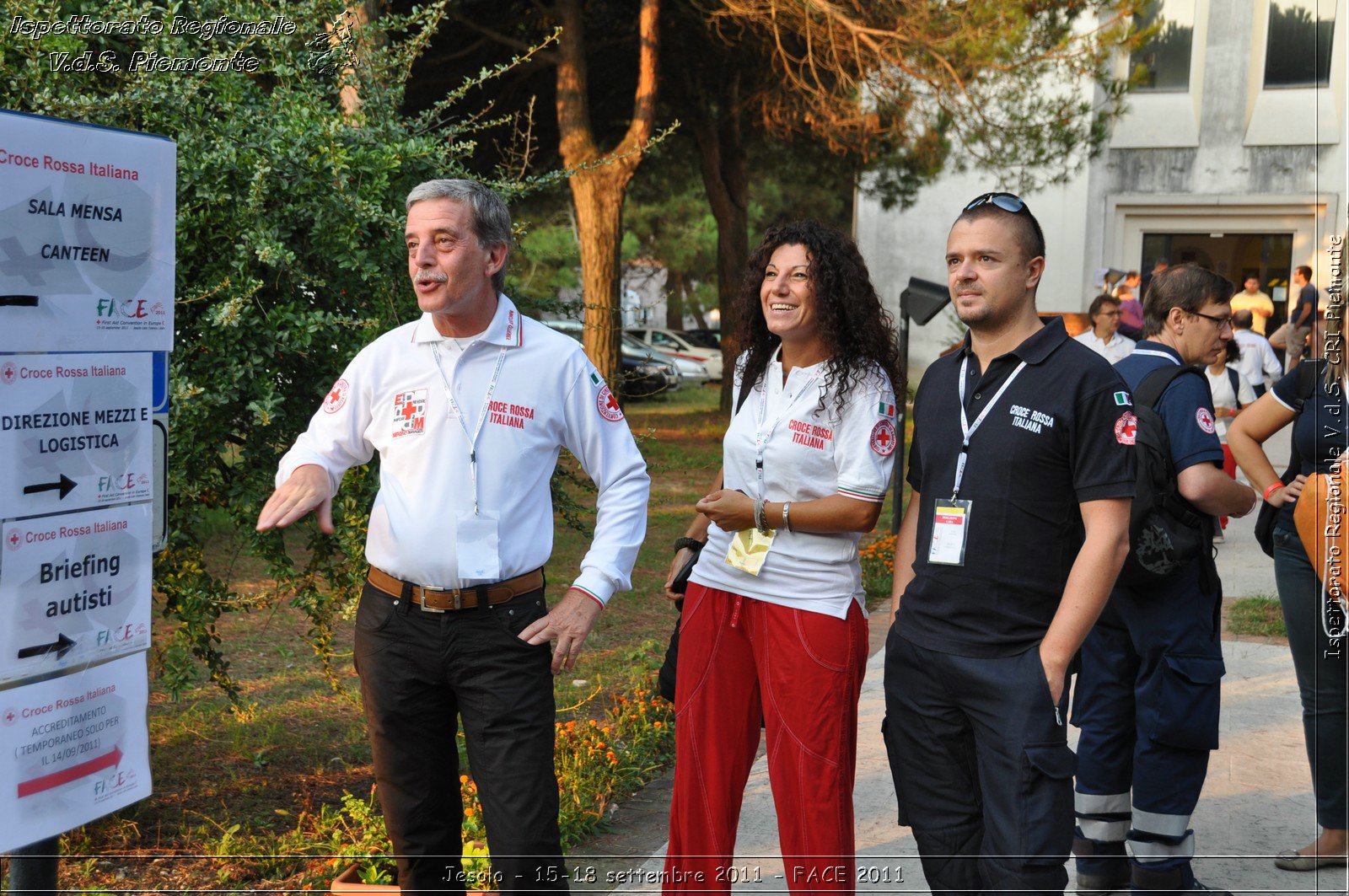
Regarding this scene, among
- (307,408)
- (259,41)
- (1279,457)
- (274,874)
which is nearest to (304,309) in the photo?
(307,408)

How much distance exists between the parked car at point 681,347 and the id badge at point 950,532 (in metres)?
31.1

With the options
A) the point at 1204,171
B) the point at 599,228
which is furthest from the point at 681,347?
the point at 599,228

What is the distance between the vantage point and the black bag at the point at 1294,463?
158 inches

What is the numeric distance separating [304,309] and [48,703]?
2307 millimetres

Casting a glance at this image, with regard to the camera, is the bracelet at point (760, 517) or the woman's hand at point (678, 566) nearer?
the bracelet at point (760, 517)

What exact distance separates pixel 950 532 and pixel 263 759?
3662 mm

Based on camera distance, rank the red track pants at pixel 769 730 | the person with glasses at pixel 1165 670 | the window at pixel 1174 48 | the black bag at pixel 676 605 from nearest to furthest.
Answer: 1. the red track pants at pixel 769 730
2. the black bag at pixel 676 605
3. the person with glasses at pixel 1165 670
4. the window at pixel 1174 48

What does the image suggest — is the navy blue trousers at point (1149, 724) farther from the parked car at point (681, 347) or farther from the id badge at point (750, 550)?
the parked car at point (681, 347)

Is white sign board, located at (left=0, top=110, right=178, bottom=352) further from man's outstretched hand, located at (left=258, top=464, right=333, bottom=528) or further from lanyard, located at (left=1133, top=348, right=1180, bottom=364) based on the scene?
lanyard, located at (left=1133, top=348, right=1180, bottom=364)

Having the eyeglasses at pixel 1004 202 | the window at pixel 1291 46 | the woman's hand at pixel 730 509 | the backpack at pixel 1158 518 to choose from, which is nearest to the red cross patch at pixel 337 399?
the woman's hand at pixel 730 509

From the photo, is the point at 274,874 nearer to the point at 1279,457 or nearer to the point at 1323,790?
the point at 1323,790

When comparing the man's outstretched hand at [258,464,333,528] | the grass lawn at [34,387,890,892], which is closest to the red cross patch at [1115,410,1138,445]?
the man's outstretched hand at [258,464,333,528]

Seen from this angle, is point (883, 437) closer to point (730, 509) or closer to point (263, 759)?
point (730, 509)

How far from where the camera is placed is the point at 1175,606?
12.6ft
